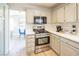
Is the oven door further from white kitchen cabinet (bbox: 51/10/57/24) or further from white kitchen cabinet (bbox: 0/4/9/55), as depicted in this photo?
white kitchen cabinet (bbox: 0/4/9/55)

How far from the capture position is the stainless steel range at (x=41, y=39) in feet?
5.70

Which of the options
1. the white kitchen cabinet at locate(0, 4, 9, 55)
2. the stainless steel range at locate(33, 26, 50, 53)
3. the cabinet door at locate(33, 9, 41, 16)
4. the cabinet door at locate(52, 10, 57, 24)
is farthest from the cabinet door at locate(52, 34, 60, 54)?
the white kitchen cabinet at locate(0, 4, 9, 55)

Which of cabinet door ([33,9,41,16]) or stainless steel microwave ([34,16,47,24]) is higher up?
cabinet door ([33,9,41,16])

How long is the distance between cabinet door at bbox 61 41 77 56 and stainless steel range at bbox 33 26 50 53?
282 millimetres

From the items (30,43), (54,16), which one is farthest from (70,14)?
(30,43)

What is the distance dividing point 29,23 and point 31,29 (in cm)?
11

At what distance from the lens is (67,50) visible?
1704mm

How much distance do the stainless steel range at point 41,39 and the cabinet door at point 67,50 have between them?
0.92ft

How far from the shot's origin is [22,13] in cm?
164

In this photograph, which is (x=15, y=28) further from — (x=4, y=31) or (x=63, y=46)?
(x=63, y=46)

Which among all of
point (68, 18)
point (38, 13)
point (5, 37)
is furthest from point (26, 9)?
point (68, 18)

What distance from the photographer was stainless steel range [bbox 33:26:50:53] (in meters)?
1.74

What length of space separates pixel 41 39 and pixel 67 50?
0.49m

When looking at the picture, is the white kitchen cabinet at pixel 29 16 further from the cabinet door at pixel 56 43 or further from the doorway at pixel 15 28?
the cabinet door at pixel 56 43
